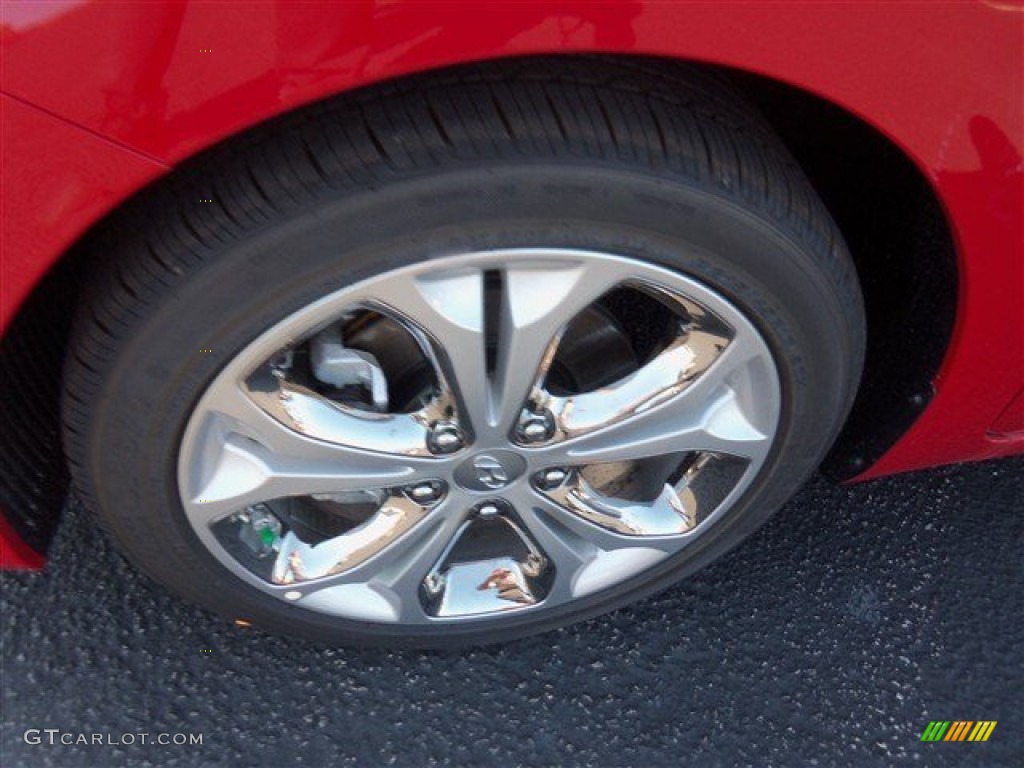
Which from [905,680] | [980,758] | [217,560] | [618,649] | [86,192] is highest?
[86,192]

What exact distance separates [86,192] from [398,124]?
0.28m

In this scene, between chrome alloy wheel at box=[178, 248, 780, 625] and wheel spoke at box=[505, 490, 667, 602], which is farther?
wheel spoke at box=[505, 490, 667, 602]

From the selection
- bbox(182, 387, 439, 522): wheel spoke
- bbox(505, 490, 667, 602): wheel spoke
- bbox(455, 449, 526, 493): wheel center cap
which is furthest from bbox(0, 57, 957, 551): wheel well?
bbox(455, 449, 526, 493): wheel center cap

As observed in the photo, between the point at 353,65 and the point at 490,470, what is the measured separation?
561mm

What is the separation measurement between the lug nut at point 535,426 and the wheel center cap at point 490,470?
3cm

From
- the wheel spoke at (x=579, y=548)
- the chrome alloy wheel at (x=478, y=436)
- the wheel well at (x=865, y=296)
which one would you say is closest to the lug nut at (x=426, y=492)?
the chrome alloy wheel at (x=478, y=436)

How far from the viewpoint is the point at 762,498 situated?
1415 mm

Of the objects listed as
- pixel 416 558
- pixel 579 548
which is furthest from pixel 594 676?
pixel 416 558

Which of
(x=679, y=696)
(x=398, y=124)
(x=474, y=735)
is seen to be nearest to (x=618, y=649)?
(x=679, y=696)

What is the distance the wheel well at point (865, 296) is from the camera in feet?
3.92

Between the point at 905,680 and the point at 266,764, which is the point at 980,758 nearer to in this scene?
the point at 905,680

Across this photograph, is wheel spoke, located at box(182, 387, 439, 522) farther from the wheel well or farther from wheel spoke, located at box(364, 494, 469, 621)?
the wheel well

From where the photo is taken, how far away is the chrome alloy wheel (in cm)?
109

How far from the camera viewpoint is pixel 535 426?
123cm
